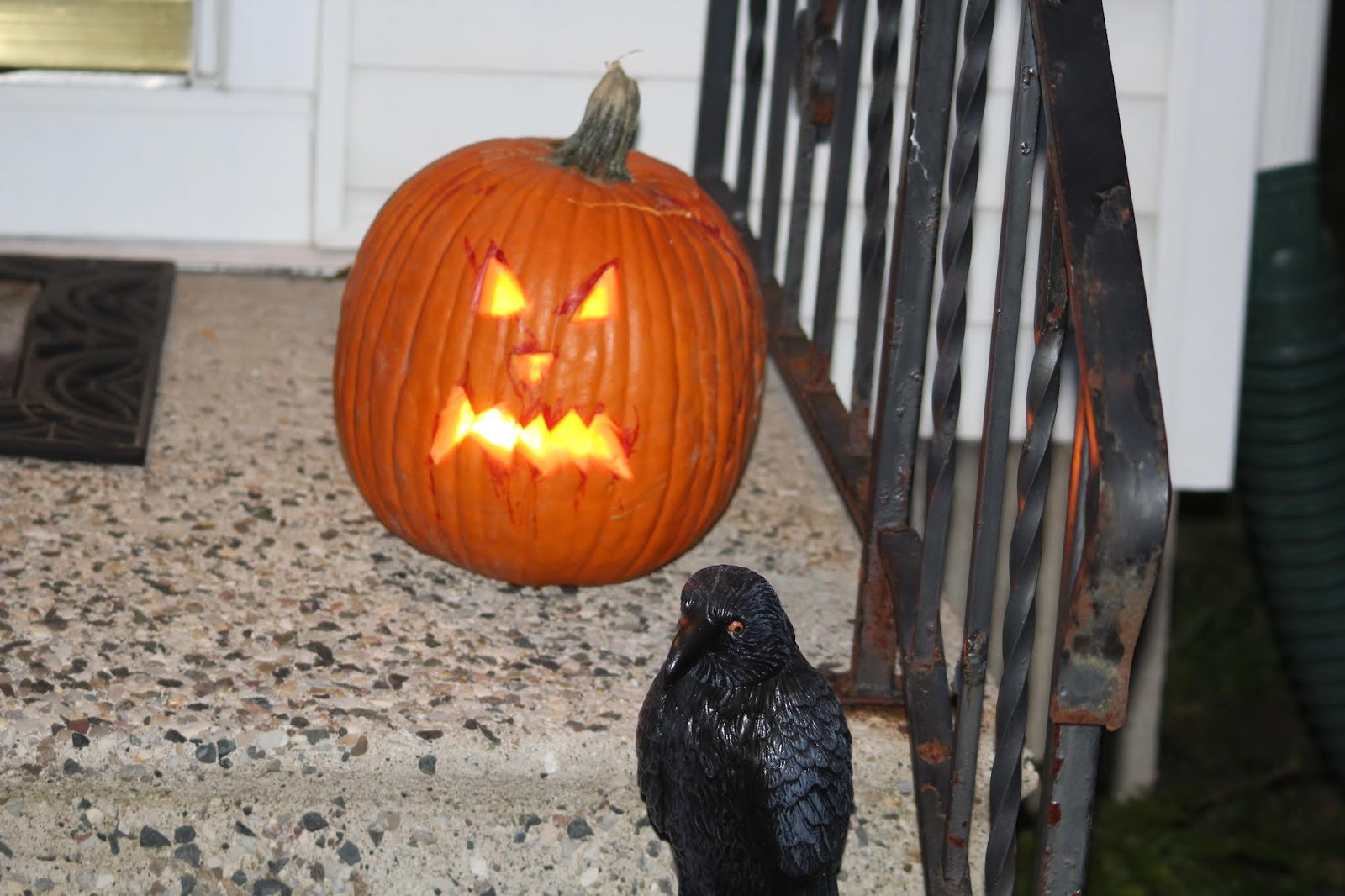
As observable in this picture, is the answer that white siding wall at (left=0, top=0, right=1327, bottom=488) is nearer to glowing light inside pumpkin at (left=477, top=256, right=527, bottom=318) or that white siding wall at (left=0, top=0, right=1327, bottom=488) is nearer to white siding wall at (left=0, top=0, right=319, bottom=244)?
white siding wall at (left=0, top=0, right=319, bottom=244)

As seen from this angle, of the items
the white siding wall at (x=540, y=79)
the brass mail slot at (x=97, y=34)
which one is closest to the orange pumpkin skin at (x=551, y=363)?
the white siding wall at (x=540, y=79)

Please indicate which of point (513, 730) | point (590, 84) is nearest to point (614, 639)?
point (513, 730)

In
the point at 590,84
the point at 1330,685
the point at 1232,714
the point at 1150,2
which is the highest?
the point at 1150,2

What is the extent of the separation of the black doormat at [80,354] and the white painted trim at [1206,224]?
6.54ft

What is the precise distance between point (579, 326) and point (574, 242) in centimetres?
10

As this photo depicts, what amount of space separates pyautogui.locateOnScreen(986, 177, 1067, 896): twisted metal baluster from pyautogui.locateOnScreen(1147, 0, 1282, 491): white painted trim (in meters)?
1.91

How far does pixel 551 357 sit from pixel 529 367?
0.09 ft

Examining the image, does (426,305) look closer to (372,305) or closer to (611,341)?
(372,305)

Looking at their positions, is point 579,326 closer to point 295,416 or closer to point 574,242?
point 574,242

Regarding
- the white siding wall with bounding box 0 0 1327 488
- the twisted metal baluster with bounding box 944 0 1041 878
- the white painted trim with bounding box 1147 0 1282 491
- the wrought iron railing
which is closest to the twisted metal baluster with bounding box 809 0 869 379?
the wrought iron railing

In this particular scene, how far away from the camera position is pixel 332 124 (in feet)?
9.56

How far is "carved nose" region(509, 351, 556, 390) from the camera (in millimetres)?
1729

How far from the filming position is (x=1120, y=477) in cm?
102

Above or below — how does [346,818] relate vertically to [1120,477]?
below
